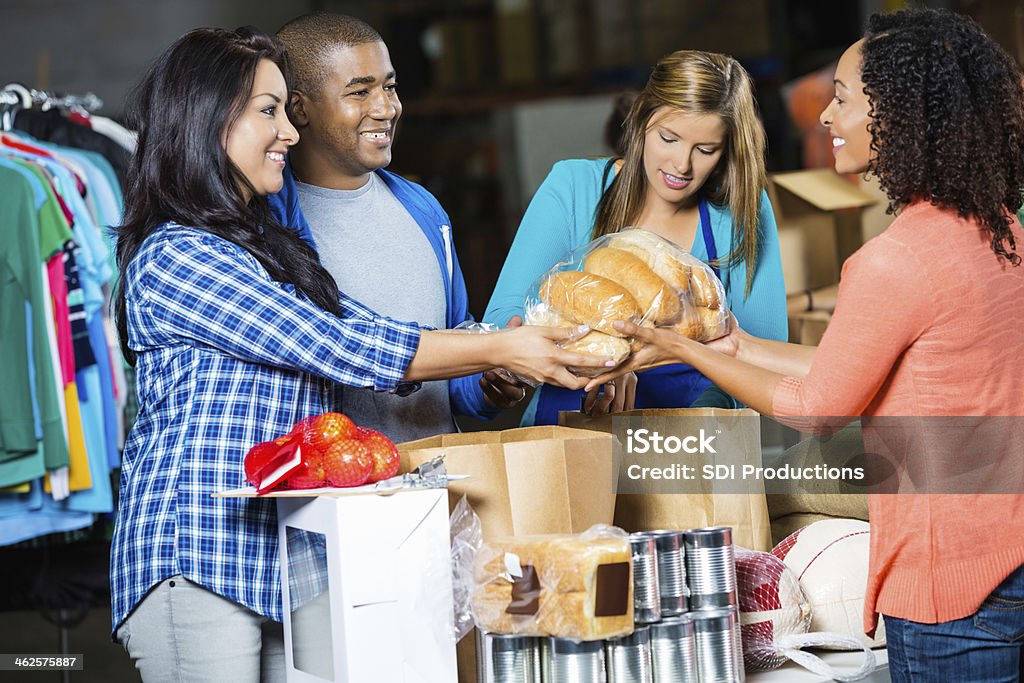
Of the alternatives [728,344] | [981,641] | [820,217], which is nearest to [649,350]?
[728,344]

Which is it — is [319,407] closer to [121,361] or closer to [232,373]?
[232,373]

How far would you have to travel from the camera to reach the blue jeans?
1.46 m

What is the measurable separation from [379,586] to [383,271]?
78cm

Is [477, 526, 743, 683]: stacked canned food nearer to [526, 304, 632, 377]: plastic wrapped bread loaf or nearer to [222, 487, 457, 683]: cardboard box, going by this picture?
[222, 487, 457, 683]: cardboard box

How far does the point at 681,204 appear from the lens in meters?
2.31

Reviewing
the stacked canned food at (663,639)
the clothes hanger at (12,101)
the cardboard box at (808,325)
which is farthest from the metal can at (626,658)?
the clothes hanger at (12,101)

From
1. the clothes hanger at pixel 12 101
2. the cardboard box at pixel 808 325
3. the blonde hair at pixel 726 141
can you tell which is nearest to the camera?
the blonde hair at pixel 726 141

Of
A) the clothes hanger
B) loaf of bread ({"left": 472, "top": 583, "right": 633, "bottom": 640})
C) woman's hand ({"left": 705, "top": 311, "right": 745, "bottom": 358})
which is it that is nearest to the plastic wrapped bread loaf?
woman's hand ({"left": 705, "top": 311, "right": 745, "bottom": 358})

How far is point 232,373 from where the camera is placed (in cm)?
168

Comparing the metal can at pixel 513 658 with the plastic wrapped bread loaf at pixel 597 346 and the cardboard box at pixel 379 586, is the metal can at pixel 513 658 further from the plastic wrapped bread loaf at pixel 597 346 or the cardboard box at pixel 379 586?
the plastic wrapped bread loaf at pixel 597 346

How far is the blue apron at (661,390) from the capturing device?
2289mm

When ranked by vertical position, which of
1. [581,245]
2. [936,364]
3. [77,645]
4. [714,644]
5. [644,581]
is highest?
[581,245]

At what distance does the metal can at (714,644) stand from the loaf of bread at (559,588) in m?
0.14

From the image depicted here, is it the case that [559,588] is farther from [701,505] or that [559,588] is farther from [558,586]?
[701,505]
